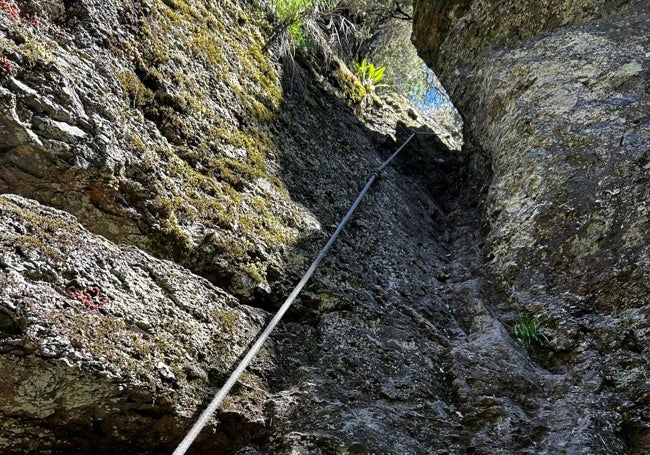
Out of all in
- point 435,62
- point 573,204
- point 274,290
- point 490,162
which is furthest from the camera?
point 435,62

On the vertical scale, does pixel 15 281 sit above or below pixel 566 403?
below

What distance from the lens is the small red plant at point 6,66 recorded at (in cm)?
239

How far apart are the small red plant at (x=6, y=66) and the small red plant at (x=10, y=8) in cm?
36

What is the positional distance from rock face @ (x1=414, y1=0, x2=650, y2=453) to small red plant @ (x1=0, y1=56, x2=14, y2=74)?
2.98 metres

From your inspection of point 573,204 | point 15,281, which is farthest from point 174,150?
point 573,204

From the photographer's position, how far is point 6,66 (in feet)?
7.90

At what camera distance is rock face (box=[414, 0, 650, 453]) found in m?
2.81

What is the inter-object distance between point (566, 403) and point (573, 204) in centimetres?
184

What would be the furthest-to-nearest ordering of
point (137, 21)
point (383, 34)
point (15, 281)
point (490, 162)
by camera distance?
point (383, 34) → point (490, 162) → point (137, 21) → point (15, 281)

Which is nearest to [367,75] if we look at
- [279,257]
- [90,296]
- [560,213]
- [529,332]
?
[560,213]

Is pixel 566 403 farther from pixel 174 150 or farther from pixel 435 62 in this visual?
pixel 435 62

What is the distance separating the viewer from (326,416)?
2430mm

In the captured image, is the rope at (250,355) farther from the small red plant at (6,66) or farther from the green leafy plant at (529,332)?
the small red plant at (6,66)

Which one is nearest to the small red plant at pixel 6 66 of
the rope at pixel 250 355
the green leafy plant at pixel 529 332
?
the rope at pixel 250 355
